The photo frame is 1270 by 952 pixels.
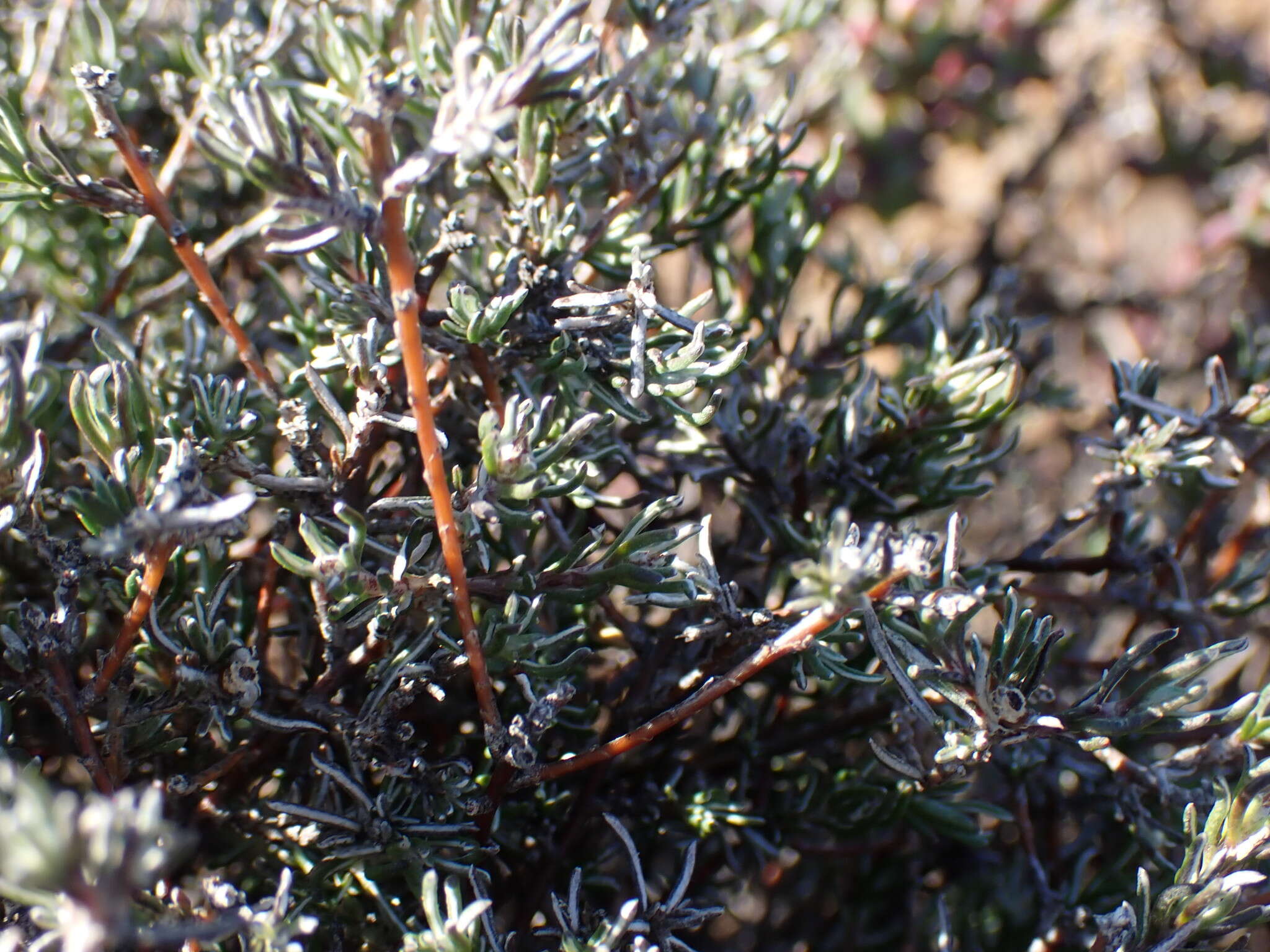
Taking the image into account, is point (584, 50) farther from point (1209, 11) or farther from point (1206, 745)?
point (1209, 11)

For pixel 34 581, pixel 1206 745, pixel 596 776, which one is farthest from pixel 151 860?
pixel 1206 745

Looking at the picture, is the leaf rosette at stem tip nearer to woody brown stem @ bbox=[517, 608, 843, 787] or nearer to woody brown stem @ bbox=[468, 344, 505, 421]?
woody brown stem @ bbox=[517, 608, 843, 787]

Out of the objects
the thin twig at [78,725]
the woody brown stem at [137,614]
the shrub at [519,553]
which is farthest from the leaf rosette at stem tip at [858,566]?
the thin twig at [78,725]

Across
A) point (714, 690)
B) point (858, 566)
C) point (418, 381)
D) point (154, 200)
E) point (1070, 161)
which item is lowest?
point (1070, 161)

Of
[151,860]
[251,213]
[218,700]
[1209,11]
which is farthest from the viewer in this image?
[1209,11]

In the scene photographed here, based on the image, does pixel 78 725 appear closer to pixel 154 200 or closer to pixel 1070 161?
pixel 154 200

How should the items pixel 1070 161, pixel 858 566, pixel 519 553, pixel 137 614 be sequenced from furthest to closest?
1. pixel 1070 161
2. pixel 519 553
3. pixel 137 614
4. pixel 858 566

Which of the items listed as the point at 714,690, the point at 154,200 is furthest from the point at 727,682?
the point at 154,200
